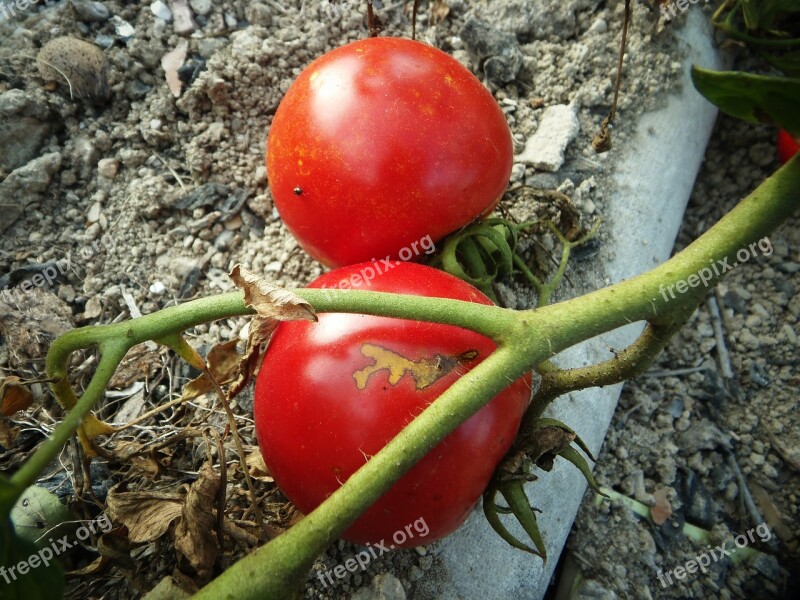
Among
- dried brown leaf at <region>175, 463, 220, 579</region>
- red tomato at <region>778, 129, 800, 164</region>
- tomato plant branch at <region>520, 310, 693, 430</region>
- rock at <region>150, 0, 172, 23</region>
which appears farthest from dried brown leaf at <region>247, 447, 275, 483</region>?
red tomato at <region>778, 129, 800, 164</region>

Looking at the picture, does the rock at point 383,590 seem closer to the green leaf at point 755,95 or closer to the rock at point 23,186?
the green leaf at point 755,95

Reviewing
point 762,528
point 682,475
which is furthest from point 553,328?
point 762,528

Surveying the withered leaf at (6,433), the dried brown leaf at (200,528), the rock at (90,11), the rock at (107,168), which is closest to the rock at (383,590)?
the dried brown leaf at (200,528)

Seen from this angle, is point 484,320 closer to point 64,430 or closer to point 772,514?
point 64,430

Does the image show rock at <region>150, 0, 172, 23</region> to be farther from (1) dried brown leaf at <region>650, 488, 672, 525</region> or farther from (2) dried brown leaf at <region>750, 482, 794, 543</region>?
(2) dried brown leaf at <region>750, 482, 794, 543</region>

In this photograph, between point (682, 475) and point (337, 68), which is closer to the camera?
point (337, 68)

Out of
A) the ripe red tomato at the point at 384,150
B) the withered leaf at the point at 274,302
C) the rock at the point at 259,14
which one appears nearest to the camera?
the withered leaf at the point at 274,302

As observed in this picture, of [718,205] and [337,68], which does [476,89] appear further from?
[718,205]
